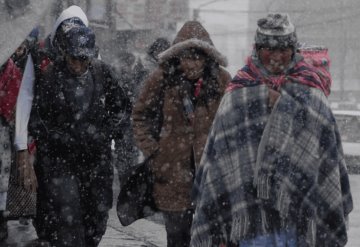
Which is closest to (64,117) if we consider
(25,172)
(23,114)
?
(23,114)

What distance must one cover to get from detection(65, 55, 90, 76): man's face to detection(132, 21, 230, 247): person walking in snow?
16.3 inches

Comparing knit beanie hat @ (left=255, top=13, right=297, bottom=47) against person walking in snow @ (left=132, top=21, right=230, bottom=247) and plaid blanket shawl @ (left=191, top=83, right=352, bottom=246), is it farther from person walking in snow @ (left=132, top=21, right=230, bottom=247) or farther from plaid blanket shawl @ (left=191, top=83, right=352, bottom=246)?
person walking in snow @ (left=132, top=21, right=230, bottom=247)

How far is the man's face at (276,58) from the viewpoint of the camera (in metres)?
4.15

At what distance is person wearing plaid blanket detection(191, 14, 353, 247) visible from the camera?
4.05m

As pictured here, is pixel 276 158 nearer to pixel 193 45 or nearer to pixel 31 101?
pixel 193 45

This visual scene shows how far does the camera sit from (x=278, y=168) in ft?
13.3

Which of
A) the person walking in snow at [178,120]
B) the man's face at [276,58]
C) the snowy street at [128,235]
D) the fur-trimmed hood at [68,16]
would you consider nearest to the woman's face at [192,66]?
the person walking in snow at [178,120]

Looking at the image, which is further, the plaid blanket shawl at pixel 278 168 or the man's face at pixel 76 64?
the man's face at pixel 76 64

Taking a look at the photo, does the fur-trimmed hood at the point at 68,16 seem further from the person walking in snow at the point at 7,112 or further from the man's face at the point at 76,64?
the person walking in snow at the point at 7,112

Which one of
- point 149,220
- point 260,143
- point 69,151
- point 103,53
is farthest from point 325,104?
point 103,53

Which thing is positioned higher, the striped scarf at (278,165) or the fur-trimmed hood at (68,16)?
the fur-trimmed hood at (68,16)

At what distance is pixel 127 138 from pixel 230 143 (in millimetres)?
5438

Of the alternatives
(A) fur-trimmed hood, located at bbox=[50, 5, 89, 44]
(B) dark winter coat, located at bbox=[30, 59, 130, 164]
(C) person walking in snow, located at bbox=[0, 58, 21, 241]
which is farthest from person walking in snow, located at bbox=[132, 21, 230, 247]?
(C) person walking in snow, located at bbox=[0, 58, 21, 241]

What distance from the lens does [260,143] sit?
407 cm
